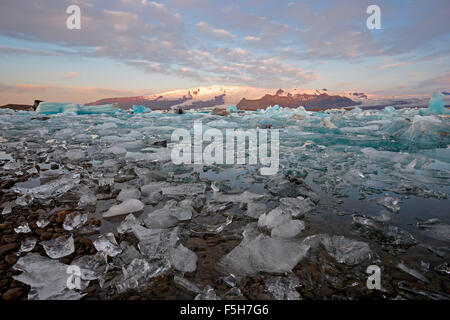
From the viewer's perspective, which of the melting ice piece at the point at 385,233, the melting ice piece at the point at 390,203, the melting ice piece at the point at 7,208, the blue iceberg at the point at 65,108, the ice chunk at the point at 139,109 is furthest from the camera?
the ice chunk at the point at 139,109

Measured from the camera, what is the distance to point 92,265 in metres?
1.23

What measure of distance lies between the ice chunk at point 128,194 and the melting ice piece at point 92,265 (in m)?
0.89

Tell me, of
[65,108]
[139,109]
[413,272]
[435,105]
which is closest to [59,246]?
[413,272]

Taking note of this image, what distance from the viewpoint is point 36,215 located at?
1.77 meters

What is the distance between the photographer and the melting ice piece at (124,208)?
182 centimetres

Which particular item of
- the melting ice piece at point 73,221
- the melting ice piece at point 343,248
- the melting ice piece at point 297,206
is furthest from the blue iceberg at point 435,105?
the melting ice piece at point 73,221

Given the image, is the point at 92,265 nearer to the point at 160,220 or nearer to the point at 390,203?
the point at 160,220

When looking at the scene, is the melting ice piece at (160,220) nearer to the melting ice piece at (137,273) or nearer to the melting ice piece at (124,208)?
the melting ice piece at (124,208)

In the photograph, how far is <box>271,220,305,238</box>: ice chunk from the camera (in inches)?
60.6

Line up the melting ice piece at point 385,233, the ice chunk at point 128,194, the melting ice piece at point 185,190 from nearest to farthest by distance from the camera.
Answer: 1. the melting ice piece at point 385,233
2. the ice chunk at point 128,194
3. the melting ice piece at point 185,190

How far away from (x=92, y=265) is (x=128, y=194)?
40.4 inches

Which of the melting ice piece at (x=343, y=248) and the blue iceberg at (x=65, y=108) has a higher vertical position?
the blue iceberg at (x=65, y=108)

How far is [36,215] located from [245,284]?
5.56 feet
